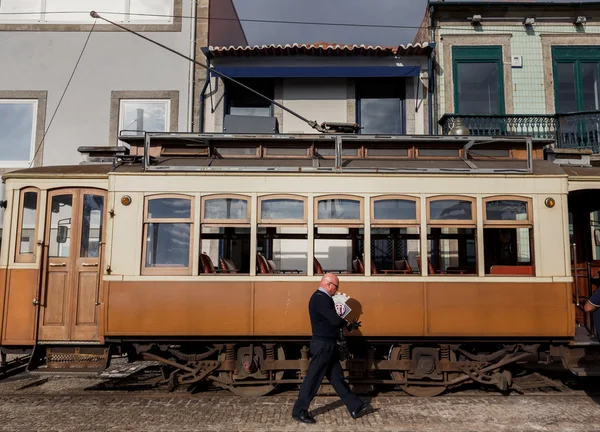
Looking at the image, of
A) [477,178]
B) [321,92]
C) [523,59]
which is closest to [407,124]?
[321,92]

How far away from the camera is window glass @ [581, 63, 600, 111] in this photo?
506 inches

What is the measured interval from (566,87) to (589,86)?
23.5 inches

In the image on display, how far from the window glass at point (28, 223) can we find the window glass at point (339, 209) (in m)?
4.00

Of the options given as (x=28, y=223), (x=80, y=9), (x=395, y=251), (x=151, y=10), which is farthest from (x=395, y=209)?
(x=80, y=9)

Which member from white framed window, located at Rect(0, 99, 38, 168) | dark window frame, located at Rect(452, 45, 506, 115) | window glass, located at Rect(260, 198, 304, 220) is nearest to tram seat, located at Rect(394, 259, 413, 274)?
window glass, located at Rect(260, 198, 304, 220)

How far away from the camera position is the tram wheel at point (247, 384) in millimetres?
6727

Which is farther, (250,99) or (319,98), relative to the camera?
(250,99)

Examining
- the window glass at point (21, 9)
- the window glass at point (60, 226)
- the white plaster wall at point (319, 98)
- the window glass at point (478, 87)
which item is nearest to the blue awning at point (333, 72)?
the white plaster wall at point (319, 98)

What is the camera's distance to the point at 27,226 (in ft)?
23.1

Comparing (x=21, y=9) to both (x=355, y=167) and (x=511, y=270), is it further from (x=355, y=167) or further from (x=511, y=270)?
(x=511, y=270)

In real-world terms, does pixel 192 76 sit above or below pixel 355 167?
above

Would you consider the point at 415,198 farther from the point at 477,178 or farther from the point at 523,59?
the point at 523,59

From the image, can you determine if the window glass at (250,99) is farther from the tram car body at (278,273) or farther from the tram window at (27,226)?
the tram window at (27,226)

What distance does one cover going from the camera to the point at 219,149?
24.8 ft
